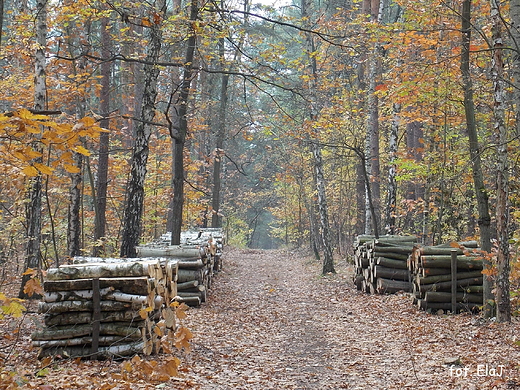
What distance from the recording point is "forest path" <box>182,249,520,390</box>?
6480mm

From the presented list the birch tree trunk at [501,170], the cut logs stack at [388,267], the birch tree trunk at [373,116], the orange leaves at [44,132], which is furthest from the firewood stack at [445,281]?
the orange leaves at [44,132]

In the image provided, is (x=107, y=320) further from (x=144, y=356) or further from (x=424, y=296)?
(x=424, y=296)

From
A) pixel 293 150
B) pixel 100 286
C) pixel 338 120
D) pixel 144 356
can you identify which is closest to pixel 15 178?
pixel 100 286

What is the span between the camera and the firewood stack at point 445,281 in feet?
35.8

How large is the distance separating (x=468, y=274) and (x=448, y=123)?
19.6ft

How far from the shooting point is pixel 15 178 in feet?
33.5

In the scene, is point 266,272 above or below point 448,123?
below

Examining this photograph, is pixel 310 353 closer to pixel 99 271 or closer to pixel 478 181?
pixel 99 271

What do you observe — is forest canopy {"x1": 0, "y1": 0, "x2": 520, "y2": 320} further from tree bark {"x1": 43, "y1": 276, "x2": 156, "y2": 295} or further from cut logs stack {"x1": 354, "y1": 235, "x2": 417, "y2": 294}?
tree bark {"x1": 43, "y1": 276, "x2": 156, "y2": 295}

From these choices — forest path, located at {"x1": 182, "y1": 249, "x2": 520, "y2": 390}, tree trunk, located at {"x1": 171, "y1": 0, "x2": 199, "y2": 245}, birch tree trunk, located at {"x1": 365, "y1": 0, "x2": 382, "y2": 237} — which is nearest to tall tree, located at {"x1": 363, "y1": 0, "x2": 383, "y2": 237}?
birch tree trunk, located at {"x1": 365, "y1": 0, "x2": 382, "y2": 237}

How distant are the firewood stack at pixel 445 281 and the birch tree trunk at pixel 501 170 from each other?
2130mm

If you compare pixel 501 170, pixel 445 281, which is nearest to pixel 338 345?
pixel 445 281

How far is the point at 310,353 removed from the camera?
8.27m

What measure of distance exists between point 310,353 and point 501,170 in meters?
4.46
